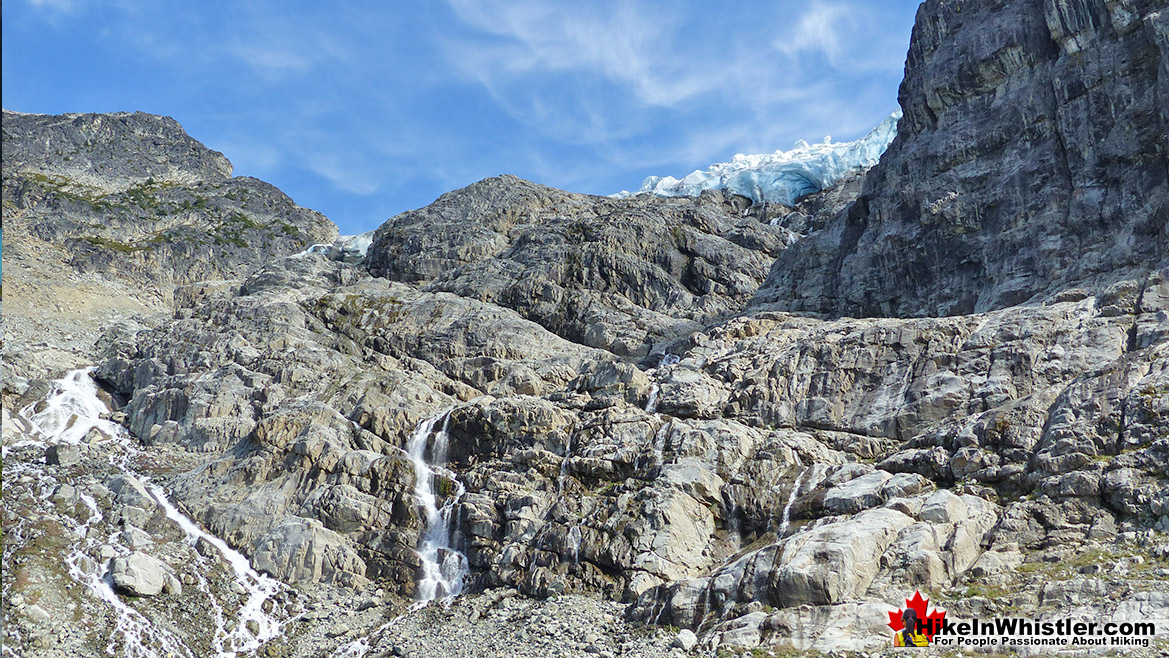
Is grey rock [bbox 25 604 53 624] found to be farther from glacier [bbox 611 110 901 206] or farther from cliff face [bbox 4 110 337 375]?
glacier [bbox 611 110 901 206]

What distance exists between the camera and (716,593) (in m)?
46.7

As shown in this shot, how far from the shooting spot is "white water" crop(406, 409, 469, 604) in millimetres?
57812

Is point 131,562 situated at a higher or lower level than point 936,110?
lower

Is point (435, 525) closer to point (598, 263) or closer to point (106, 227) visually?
point (598, 263)

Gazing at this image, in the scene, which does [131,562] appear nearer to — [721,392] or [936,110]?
[721,392]

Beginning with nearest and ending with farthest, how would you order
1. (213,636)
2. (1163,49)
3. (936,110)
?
(213,636), (1163,49), (936,110)

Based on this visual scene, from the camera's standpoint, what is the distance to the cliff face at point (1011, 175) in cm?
7431

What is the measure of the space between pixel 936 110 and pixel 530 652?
77.0m

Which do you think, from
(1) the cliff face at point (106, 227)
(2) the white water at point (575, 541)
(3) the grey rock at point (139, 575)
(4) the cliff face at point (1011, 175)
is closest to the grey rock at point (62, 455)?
(3) the grey rock at point (139, 575)

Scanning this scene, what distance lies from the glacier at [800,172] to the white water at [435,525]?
109778mm

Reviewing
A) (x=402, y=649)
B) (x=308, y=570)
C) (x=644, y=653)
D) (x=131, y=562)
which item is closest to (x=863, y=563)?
(x=644, y=653)

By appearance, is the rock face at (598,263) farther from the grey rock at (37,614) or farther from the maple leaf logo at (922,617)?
the grey rock at (37,614)

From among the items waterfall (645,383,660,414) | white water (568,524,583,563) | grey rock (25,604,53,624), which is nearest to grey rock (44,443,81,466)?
grey rock (25,604,53,624)

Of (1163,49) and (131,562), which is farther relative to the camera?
(1163,49)
